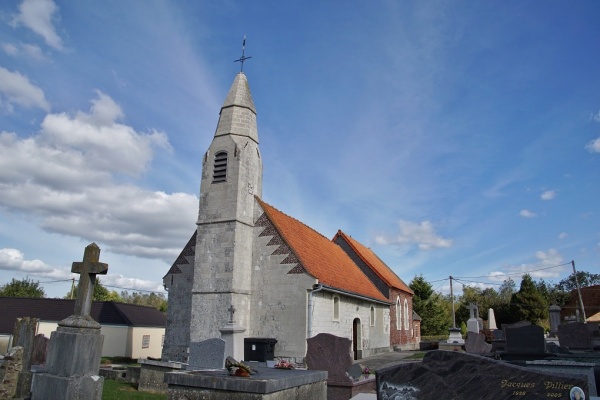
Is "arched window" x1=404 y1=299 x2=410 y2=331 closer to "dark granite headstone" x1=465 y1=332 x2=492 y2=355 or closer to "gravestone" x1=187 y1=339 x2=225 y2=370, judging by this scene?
A: "dark granite headstone" x1=465 y1=332 x2=492 y2=355

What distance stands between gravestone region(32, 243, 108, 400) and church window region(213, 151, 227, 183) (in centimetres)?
1096

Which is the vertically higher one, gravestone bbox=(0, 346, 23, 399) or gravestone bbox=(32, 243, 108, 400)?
Result: gravestone bbox=(32, 243, 108, 400)

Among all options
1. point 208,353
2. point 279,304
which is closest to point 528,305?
point 279,304

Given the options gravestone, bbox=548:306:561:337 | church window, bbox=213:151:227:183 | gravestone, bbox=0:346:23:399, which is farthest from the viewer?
gravestone, bbox=548:306:561:337

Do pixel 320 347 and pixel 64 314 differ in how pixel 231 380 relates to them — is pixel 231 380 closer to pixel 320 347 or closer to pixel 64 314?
pixel 320 347

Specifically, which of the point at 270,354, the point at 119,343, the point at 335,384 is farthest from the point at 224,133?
the point at 119,343

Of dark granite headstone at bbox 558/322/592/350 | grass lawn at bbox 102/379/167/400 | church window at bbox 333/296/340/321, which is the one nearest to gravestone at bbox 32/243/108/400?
grass lawn at bbox 102/379/167/400

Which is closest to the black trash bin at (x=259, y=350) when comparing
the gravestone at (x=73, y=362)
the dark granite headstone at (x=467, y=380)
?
the gravestone at (x=73, y=362)

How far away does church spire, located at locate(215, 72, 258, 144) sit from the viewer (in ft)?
60.6

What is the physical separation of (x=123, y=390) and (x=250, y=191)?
9048 millimetres

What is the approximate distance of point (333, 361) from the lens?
29.8 feet

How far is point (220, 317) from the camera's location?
16.4 metres

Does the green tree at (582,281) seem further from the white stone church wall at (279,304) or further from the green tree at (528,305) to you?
the white stone church wall at (279,304)

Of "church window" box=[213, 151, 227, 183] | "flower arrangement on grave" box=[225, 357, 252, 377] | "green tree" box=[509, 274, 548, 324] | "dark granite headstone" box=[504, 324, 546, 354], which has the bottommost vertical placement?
"flower arrangement on grave" box=[225, 357, 252, 377]
